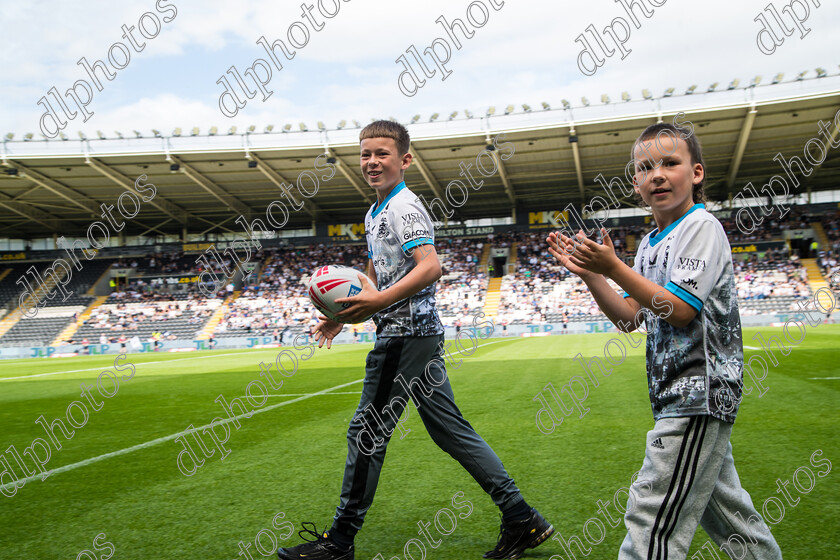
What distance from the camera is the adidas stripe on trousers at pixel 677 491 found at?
1946mm

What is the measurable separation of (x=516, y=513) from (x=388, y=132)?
215 cm

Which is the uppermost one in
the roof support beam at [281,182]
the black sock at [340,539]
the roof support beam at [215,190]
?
the roof support beam at [215,190]

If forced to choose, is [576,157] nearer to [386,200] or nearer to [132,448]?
[132,448]

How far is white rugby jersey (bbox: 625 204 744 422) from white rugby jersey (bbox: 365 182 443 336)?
1.23 metres

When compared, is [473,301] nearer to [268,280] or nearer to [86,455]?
[268,280]

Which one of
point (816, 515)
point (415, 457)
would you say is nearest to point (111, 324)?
point (415, 457)

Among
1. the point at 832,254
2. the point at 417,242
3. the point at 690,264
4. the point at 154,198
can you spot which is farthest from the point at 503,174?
the point at 690,264

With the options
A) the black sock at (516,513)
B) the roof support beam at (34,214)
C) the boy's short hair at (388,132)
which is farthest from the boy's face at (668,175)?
the roof support beam at (34,214)

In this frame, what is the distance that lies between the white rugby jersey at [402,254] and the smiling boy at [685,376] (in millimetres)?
934

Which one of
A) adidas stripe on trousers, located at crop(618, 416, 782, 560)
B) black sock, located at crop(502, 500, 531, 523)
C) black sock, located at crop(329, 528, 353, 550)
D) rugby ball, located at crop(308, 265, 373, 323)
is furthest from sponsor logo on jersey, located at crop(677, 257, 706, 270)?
black sock, located at crop(329, 528, 353, 550)

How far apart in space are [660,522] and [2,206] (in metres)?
44.2

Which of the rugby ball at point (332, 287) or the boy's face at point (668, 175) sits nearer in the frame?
the boy's face at point (668, 175)

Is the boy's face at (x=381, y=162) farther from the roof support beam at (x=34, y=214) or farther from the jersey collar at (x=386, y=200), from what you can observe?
the roof support beam at (x=34, y=214)

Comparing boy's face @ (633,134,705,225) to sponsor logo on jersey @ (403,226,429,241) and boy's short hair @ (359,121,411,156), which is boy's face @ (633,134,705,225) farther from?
boy's short hair @ (359,121,411,156)
